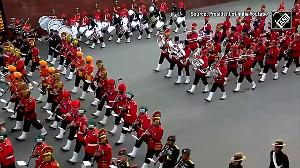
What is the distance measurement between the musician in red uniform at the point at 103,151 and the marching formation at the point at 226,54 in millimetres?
4364

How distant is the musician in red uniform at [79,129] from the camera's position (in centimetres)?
849

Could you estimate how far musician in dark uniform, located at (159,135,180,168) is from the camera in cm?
770

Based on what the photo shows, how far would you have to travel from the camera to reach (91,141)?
8078mm

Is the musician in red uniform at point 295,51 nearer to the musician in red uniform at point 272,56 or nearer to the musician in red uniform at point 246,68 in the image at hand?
the musician in red uniform at point 272,56

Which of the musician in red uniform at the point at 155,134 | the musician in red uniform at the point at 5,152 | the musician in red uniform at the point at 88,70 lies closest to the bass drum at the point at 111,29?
the musician in red uniform at the point at 88,70

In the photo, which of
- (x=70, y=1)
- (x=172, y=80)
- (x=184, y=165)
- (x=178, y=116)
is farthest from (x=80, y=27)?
(x=184, y=165)

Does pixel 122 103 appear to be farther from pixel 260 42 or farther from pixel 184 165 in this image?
pixel 260 42

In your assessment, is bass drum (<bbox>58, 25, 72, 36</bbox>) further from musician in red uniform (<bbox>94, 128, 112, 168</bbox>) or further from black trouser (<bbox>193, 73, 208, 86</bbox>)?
musician in red uniform (<bbox>94, 128, 112, 168</bbox>)

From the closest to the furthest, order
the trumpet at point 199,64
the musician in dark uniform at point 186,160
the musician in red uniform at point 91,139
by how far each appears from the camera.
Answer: the musician in dark uniform at point 186,160, the musician in red uniform at point 91,139, the trumpet at point 199,64

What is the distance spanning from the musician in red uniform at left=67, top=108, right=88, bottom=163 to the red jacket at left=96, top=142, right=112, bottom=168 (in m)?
0.77

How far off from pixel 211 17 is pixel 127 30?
543 centimetres

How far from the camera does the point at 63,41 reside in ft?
42.7

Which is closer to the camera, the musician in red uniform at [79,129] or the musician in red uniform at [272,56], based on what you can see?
the musician in red uniform at [79,129]

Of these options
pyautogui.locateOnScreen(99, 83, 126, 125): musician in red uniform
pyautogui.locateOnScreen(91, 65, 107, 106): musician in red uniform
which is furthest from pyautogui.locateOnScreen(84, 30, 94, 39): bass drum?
pyautogui.locateOnScreen(99, 83, 126, 125): musician in red uniform
